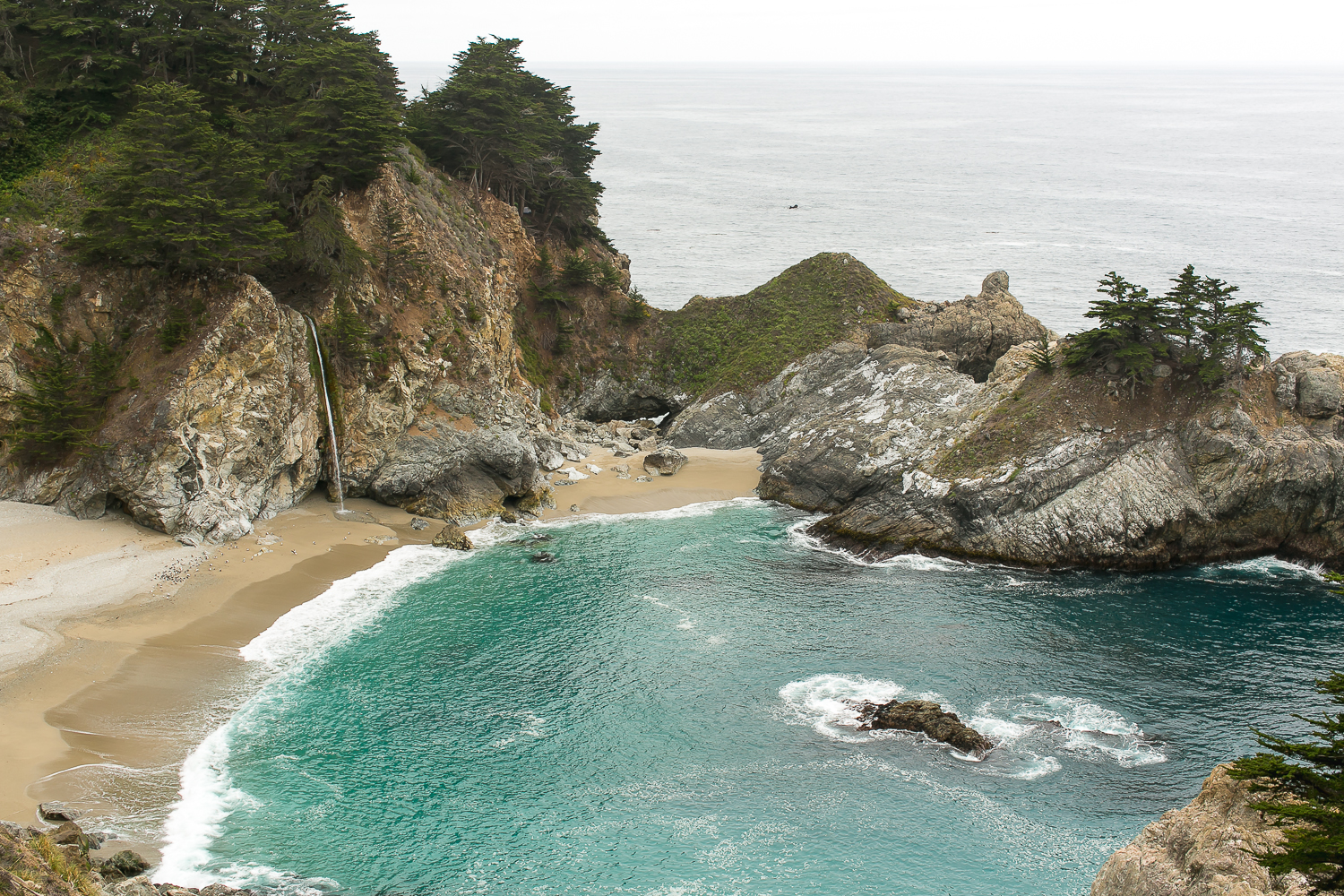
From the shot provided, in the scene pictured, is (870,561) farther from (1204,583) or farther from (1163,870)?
(1163,870)

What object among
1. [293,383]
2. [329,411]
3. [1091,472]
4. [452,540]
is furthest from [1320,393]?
[293,383]

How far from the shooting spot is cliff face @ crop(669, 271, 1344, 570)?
45.3 m

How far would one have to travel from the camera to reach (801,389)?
6544 centimetres

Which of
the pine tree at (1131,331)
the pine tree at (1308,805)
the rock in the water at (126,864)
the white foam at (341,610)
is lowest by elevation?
the rock in the water at (126,864)

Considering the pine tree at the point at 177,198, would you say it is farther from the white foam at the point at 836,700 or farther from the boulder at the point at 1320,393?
the boulder at the point at 1320,393

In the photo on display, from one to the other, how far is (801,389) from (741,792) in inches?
1550

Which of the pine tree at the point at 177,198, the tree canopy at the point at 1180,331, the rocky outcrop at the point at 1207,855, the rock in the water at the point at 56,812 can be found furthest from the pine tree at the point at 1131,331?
the rock in the water at the point at 56,812

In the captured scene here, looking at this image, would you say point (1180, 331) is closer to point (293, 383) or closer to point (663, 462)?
point (663, 462)

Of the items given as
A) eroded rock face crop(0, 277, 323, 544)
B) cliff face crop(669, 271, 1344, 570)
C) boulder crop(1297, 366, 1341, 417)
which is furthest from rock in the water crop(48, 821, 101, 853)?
boulder crop(1297, 366, 1341, 417)

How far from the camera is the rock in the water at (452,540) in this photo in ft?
154

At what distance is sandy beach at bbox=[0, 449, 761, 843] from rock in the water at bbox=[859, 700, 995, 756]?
2292 centimetres

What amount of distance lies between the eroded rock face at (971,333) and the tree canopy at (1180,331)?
53.8ft

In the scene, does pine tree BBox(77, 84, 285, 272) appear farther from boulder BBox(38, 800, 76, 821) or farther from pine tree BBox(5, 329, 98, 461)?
boulder BBox(38, 800, 76, 821)

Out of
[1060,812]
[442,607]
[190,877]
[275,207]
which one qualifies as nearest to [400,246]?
[275,207]
